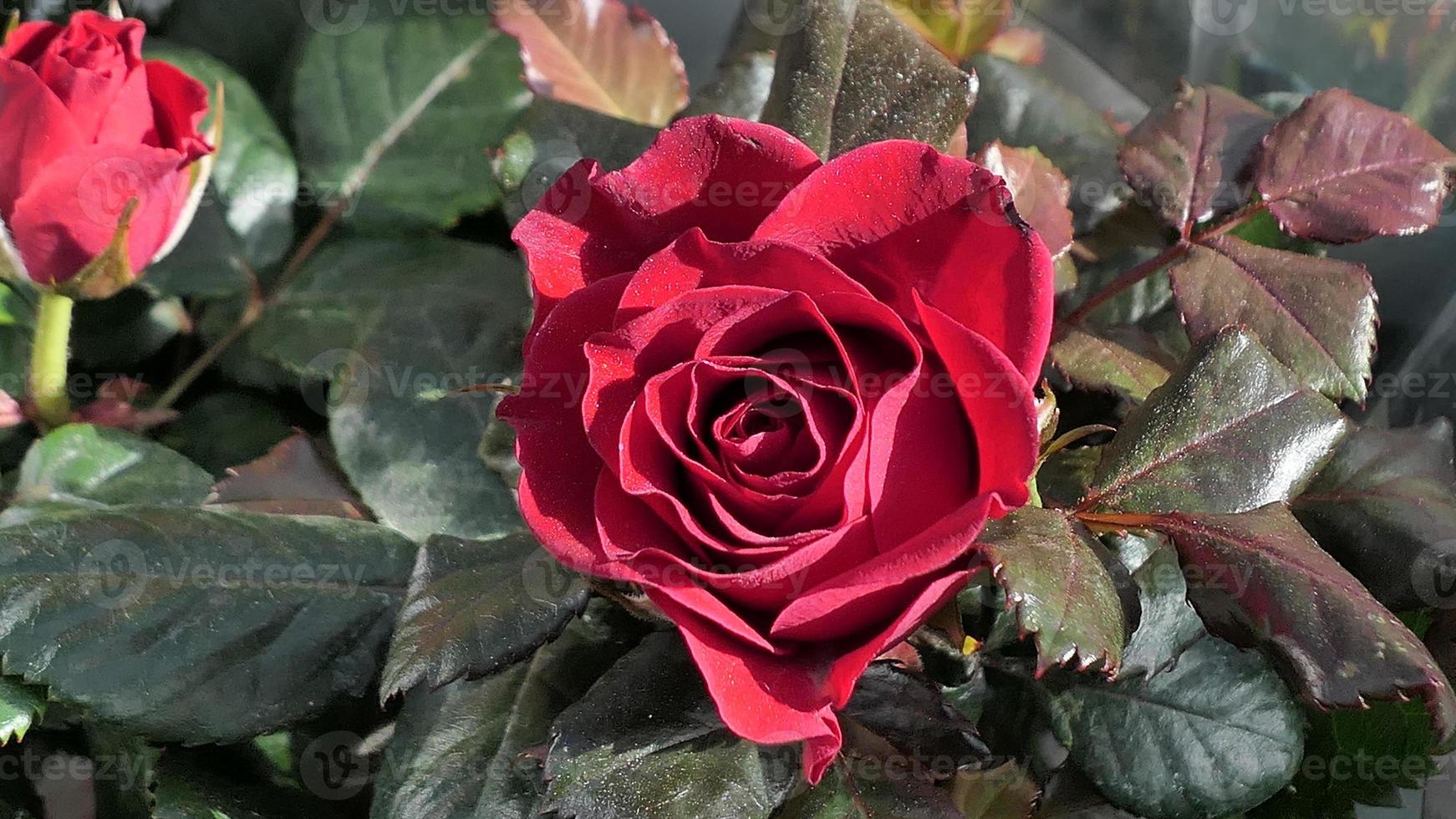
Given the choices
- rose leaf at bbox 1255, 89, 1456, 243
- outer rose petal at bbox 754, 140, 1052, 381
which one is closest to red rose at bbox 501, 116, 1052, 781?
outer rose petal at bbox 754, 140, 1052, 381

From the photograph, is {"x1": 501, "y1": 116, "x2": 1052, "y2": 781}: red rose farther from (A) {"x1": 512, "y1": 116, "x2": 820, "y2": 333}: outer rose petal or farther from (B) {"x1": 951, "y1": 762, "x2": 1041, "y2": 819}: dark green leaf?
(B) {"x1": 951, "y1": 762, "x2": 1041, "y2": 819}: dark green leaf

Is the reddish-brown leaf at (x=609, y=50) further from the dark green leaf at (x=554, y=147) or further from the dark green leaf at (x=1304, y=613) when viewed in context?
the dark green leaf at (x=1304, y=613)

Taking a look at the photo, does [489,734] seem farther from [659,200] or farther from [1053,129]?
[1053,129]

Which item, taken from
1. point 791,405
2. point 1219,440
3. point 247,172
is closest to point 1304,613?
point 1219,440

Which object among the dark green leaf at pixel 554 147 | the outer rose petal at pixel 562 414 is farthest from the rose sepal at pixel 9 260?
the outer rose petal at pixel 562 414

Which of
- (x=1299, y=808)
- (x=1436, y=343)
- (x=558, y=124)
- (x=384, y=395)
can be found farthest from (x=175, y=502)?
(x=1436, y=343)

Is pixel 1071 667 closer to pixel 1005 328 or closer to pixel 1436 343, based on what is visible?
pixel 1005 328
